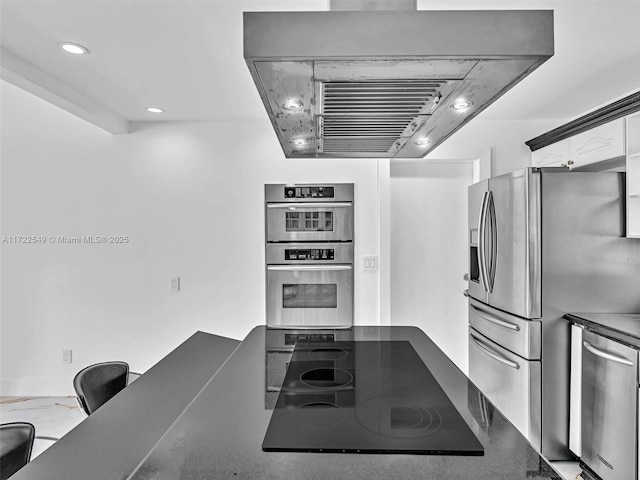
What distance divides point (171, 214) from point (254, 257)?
82 centimetres

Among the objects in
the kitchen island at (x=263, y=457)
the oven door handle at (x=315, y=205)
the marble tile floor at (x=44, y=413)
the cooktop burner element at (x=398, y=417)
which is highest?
the oven door handle at (x=315, y=205)

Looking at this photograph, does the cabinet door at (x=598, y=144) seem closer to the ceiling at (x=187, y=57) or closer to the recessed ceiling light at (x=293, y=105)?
the ceiling at (x=187, y=57)

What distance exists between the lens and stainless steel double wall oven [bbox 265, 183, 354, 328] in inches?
137

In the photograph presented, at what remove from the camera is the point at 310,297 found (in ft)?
11.6

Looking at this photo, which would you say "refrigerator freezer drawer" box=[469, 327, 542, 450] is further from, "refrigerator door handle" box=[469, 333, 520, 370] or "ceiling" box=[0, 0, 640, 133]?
"ceiling" box=[0, 0, 640, 133]

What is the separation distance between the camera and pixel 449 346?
3.72m

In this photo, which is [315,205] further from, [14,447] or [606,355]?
[14,447]

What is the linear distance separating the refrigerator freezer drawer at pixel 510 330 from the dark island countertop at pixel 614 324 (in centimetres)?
22

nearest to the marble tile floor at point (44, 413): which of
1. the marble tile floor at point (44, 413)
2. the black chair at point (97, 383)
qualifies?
A: the marble tile floor at point (44, 413)

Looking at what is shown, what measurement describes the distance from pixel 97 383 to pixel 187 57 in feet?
5.70

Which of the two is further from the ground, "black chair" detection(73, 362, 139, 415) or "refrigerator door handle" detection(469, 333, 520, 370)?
"black chair" detection(73, 362, 139, 415)

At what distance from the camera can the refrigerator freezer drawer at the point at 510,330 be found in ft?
7.75

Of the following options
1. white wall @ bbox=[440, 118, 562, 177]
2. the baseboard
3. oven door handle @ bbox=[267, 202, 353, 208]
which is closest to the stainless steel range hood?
oven door handle @ bbox=[267, 202, 353, 208]

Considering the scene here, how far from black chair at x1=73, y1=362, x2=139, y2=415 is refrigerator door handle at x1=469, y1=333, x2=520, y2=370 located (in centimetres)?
213
